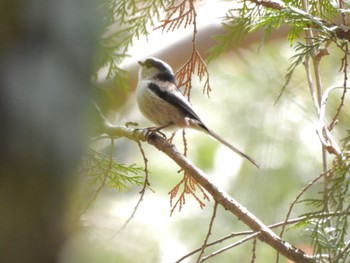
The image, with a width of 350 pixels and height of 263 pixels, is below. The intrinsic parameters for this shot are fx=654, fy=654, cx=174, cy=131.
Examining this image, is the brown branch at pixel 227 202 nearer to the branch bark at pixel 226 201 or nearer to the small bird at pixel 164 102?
the branch bark at pixel 226 201

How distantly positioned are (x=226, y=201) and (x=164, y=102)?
1.22m

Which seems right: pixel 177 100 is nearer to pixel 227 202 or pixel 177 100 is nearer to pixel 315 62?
pixel 315 62

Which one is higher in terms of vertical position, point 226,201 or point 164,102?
point 164,102

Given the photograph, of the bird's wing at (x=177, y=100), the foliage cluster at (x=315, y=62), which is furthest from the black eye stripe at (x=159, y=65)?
the foliage cluster at (x=315, y=62)

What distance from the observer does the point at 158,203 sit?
4.88 meters

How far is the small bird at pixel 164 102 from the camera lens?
3.02m

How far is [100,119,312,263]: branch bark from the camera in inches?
71.5

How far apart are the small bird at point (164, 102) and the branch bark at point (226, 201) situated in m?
0.65

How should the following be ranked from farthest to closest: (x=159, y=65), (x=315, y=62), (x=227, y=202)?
(x=159, y=65)
(x=315, y=62)
(x=227, y=202)

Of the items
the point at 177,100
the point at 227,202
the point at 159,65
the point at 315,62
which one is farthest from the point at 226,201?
the point at 159,65

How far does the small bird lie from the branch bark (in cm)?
65

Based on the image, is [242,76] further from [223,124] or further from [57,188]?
[57,188]

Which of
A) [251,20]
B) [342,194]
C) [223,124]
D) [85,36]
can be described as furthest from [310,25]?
[223,124]

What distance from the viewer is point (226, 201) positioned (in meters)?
1.94
